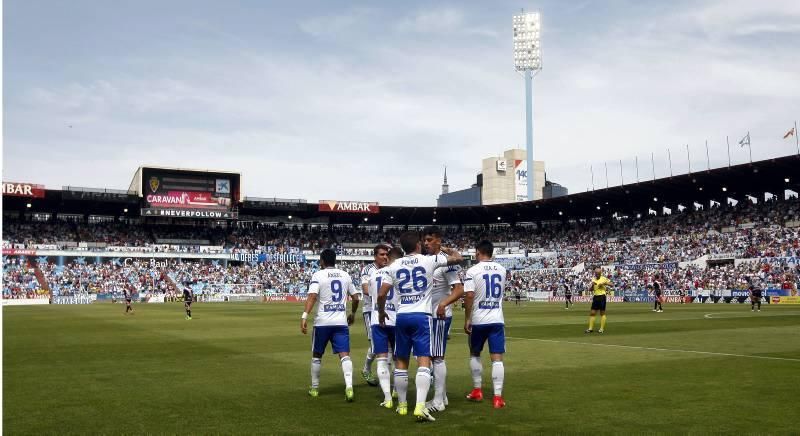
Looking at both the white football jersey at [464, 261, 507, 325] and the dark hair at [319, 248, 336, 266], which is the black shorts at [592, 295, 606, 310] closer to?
the white football jersey at [464, 261, 507, 325]

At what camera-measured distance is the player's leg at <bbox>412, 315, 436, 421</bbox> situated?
9109 millimetres

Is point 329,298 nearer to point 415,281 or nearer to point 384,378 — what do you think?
point 384,378

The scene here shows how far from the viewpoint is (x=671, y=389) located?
1119cm

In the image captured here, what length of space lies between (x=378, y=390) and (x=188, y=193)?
79.7 m

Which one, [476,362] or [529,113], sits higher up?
[529,113]

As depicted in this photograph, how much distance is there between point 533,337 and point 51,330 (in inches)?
754

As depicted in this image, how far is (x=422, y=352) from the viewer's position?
9289 millimetres

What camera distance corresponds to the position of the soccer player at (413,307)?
9.37 metres

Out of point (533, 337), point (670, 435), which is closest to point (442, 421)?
point (670, 435)

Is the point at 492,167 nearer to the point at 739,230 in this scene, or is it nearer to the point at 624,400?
the point at 739,230

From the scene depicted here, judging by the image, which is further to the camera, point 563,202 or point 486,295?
point 563,202

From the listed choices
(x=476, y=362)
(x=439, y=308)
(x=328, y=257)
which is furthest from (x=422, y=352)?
(x=328, y=257)

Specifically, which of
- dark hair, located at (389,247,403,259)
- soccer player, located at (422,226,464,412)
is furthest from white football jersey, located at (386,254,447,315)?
dark hair, located at (389,247,403,259)

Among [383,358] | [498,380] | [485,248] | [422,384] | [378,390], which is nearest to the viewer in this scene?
[422,384]
